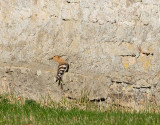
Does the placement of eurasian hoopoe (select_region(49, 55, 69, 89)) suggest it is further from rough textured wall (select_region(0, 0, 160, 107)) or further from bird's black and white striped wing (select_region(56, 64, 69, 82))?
rough textured wall (select_region(0, 0, 160, 107))

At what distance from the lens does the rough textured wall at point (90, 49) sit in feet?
34.6

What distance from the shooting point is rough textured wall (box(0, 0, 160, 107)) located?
1055cm

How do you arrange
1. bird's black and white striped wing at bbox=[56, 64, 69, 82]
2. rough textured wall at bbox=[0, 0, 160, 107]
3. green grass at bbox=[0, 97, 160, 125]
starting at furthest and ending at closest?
bird's black and white striped wing at bbox=[56, 64, 69, 82]
rough textured wall at bbox=[0, 0, 160, 107]
green grass at bbox=[0, 97, 160, 125]

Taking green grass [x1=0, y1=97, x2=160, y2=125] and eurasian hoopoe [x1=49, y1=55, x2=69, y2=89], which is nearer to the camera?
green grass [x1=0, y1=97, x2=160, y2=125]

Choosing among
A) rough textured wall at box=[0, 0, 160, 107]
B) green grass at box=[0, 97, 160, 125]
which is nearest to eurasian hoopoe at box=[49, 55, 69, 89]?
rough textured wall at box=[0, 0, 160, 107]

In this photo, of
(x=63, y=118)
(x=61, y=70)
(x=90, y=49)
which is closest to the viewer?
(x=63, y=118)

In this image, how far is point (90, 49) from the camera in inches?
425

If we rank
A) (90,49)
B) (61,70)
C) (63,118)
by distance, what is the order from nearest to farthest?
(63,118) → (61,70) → (90,49)

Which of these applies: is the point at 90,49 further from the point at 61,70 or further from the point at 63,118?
the point at 63,118

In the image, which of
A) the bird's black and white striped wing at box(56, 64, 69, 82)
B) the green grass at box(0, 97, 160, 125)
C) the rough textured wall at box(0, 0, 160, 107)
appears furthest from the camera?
the bird's black and white striped wing at box(56, 64, 69, 82)

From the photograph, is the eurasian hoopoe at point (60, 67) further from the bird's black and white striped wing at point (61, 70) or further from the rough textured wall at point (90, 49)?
the rough textured wall at point (90, 49)

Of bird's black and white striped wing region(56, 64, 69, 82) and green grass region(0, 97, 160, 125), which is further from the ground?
bird's black and white striped wing region(56, 64, 69, 82)

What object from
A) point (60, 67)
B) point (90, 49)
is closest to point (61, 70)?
point (60, 67)

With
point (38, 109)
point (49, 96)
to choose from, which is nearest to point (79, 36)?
point (49, 96)
